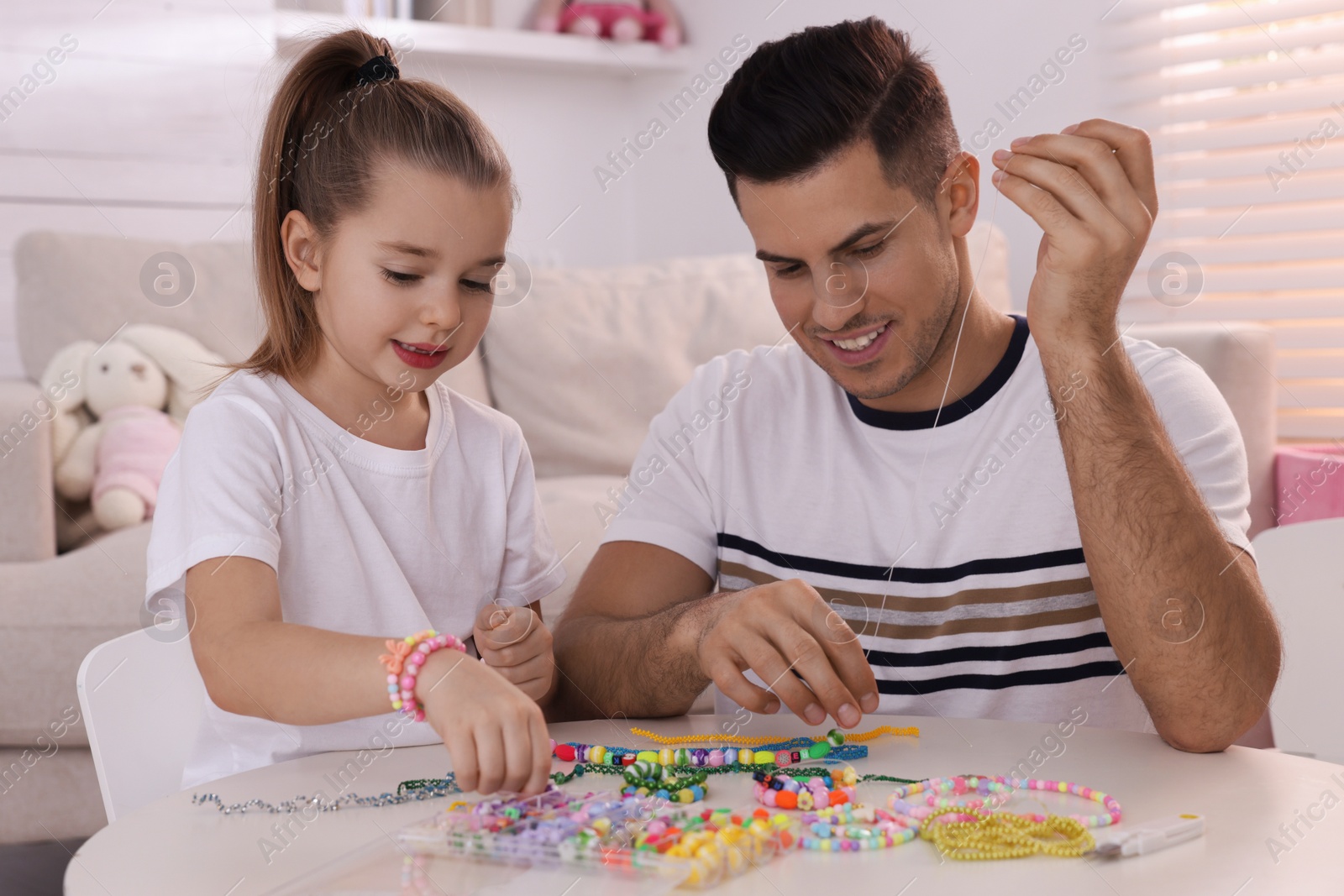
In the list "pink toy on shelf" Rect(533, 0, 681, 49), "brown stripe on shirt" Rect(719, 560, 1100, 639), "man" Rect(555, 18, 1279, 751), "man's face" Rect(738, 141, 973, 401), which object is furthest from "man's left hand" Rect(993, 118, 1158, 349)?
"pink toy on shelf" Rect(533, 0, 681, 49)

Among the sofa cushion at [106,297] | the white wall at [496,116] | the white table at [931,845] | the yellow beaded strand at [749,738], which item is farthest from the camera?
the white wall at [496,116]

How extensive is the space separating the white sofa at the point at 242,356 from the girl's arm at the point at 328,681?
1.13m

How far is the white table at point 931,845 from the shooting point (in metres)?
0.66

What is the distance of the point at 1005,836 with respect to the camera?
71 centimetres

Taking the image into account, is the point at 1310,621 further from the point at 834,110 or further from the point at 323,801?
the point at 323,801

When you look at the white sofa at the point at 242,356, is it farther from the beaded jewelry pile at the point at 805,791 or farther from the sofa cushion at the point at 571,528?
the beaded jewelry pile at the point at 805,791

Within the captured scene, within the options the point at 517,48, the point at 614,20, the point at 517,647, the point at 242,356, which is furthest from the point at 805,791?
the point at 614,20

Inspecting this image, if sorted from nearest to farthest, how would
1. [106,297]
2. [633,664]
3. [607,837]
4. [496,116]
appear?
[607,837] < [633,664] < [106,297] < [496,116]

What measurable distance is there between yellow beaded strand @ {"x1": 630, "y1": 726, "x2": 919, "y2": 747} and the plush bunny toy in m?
1.54

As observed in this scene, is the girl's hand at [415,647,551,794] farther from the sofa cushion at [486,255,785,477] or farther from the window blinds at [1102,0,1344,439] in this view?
the window blinds at [1102,0,1344,439]

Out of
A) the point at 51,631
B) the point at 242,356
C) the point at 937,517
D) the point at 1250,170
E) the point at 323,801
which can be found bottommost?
the point at 51,631

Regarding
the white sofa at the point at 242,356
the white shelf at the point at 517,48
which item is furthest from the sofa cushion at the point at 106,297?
the white shelf at the point at 517,48

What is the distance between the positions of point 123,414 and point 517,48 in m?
1.72

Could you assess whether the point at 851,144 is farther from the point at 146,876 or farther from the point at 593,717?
the point at 146,876
